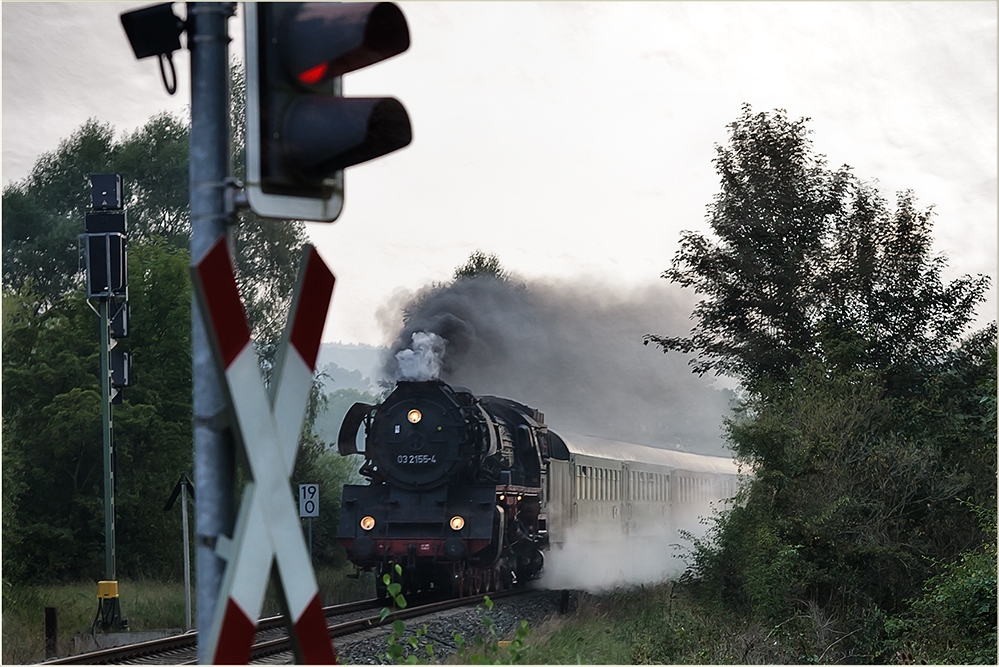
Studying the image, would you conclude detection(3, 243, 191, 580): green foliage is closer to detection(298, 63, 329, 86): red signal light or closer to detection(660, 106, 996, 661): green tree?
detection(660, 106, 996, 661): green tree

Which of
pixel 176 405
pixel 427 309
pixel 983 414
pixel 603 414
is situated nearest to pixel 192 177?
pixel 983 414

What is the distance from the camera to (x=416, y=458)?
56.1 feet

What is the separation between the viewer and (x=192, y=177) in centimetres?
238

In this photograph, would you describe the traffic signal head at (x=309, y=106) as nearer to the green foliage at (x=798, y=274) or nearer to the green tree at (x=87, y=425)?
the green foliage at (x=798, y=274)

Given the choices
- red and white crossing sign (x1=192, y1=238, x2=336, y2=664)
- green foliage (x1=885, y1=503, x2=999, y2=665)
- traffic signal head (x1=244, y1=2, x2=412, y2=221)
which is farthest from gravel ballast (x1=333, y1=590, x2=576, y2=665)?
traffic signal head (x1=244, y1=2, x2=412, y2=221)

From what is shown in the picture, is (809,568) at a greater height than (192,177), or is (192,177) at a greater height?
(192,177)

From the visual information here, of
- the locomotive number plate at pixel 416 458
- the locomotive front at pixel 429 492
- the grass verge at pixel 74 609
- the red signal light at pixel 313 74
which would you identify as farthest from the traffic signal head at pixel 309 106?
the locomotive number plate at pixel 416 458

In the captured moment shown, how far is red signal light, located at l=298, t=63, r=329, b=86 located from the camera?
2537mm

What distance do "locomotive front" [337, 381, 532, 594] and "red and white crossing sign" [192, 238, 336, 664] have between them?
47.6ft

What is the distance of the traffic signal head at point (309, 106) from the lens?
246 cm

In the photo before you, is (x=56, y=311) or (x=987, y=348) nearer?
(x=987, y=348)

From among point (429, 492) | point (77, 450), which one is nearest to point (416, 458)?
point (429, 492)

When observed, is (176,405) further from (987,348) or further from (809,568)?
(987,348)

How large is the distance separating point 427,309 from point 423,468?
7890mm
